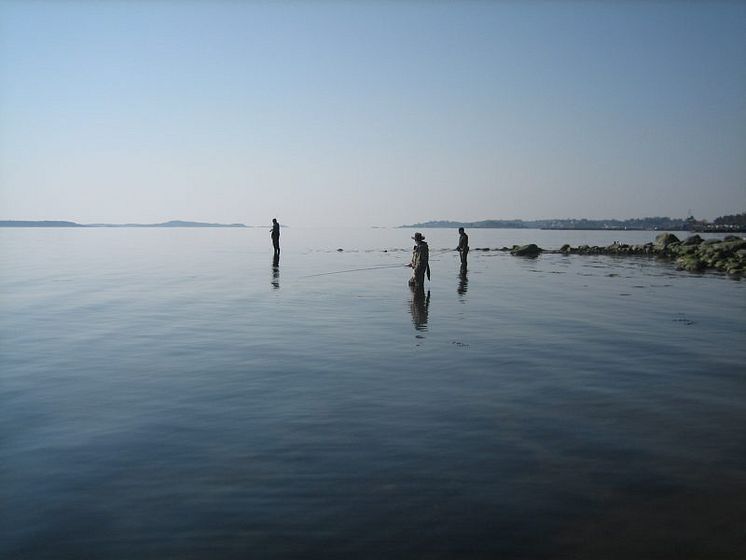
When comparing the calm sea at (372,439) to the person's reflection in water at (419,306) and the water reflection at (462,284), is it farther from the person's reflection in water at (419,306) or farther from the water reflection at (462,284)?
the water reflection at (462,284)

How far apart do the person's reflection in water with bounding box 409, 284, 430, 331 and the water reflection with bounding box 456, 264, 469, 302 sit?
146 cm

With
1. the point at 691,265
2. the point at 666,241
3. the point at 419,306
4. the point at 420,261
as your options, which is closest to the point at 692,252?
the point at 691,265

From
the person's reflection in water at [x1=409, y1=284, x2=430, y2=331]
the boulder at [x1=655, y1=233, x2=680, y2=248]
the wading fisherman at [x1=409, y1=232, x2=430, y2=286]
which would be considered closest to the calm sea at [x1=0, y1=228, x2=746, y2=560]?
the person's reflection in water at [x1=409, y1=284, x2=430, y2=331]

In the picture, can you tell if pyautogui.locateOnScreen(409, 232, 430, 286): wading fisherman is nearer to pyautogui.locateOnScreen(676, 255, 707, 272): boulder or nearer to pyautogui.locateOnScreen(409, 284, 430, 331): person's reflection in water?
pyautogui.locateOnScreen(409, 284, 430, 331): person's reflection in water

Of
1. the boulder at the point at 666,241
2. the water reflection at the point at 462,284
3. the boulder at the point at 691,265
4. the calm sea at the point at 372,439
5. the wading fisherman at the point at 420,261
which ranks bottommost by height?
the calm sea at the point at 372,439

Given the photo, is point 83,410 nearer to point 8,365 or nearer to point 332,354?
point 8,365

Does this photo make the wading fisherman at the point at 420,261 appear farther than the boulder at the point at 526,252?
No

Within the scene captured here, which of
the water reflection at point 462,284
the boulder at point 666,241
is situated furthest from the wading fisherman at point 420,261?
the boulder at point 666,241

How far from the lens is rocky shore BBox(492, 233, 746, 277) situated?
38750 millimetres

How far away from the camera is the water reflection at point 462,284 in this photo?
77.7 feet

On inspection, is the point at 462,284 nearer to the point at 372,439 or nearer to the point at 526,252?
the point at 372,439

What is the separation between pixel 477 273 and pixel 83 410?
95.4 feet

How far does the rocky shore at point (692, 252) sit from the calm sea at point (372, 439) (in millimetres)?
26641

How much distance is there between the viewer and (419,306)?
66.0 ft
